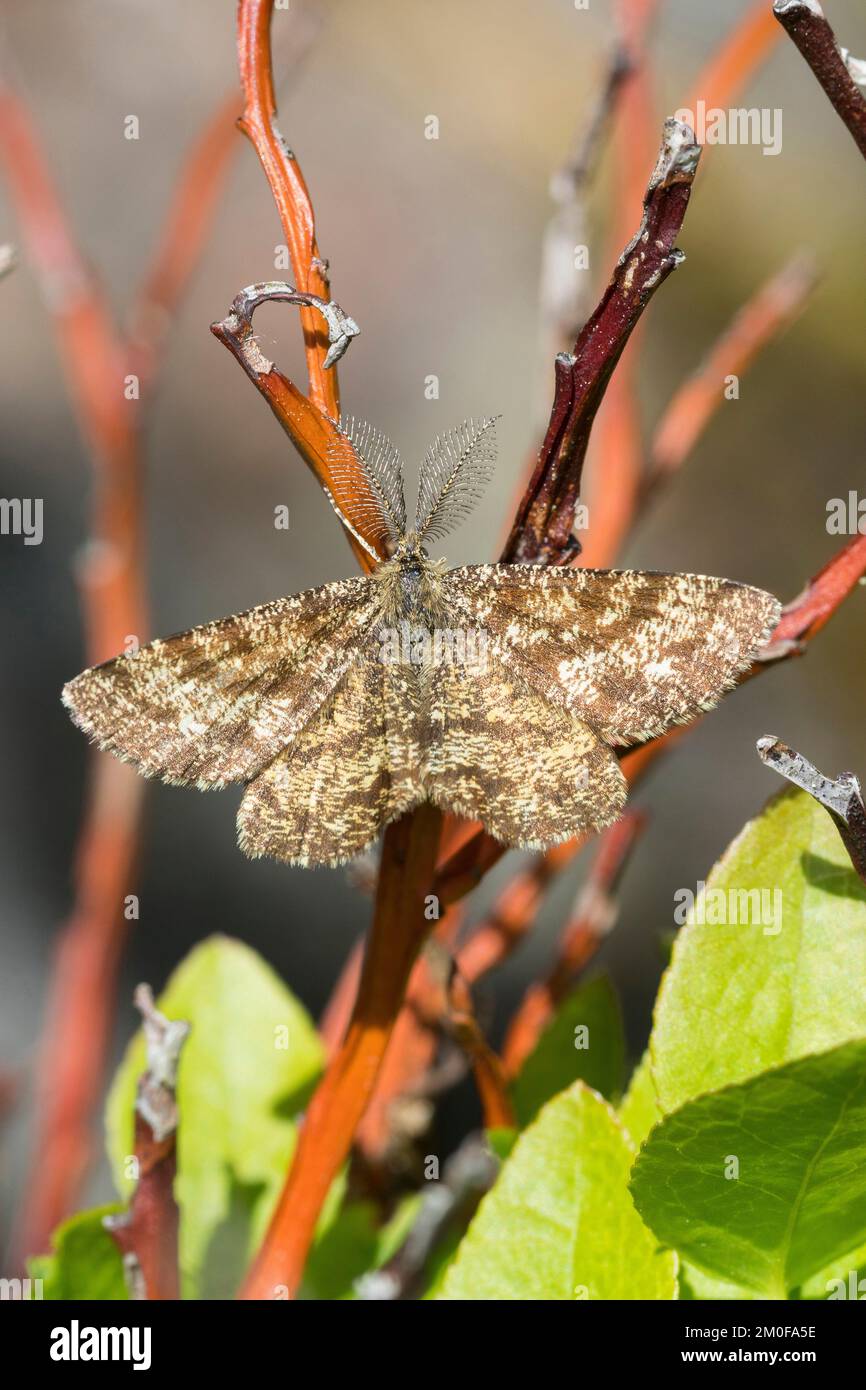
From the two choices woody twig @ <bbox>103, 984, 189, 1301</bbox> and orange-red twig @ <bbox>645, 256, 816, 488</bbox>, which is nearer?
woody twig @ <bbox>103, 984, 189, 1301</bbox>

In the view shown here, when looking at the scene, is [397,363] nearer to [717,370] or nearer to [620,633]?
[717,370]

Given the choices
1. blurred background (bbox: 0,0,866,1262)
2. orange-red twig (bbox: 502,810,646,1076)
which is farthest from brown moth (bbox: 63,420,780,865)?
blurred background (bbox: 0,0,866,1262)

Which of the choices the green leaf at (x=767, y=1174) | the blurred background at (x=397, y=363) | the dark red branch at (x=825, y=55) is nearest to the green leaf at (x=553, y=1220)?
the green leaf at (x=767, y=1174)

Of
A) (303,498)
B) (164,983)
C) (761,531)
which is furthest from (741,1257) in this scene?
(761,531)

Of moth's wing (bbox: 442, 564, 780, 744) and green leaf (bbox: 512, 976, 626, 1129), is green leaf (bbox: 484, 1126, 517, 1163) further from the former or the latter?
moth's wing (bbox: 442, 564, 780, 744)
